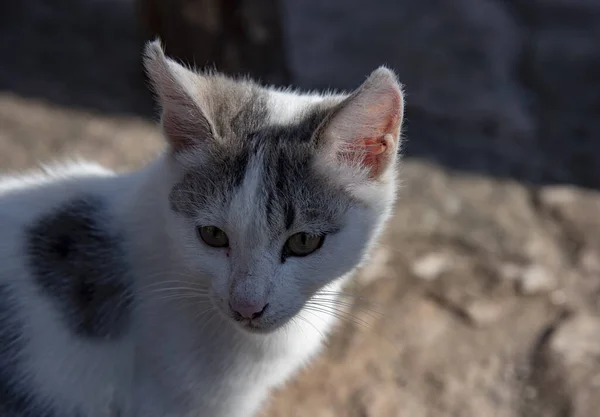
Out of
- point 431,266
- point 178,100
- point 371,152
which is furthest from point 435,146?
point 178,100

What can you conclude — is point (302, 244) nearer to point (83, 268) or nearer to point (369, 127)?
point (369, 127)

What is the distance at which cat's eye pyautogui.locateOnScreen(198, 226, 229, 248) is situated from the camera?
1.70 m

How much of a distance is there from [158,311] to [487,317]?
1254 millimetres

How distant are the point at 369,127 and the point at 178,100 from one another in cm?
44

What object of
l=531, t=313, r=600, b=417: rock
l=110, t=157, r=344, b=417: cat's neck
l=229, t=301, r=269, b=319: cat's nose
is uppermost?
l=229, t=301, r=269, b=319: cat's nose

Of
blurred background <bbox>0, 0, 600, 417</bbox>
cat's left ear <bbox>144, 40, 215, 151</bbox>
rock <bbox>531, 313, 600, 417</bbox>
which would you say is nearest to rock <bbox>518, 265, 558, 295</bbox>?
blurred background <bbox>0, 0, 600, 417</bbox>

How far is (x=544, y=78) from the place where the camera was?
3891 mm

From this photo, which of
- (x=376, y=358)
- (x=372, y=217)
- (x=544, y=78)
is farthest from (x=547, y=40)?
(x=372, y=217)

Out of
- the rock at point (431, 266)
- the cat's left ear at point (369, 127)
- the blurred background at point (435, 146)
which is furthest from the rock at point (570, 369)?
the cat's left ear at point (369, 127)

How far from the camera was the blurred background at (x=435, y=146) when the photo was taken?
2.36 m

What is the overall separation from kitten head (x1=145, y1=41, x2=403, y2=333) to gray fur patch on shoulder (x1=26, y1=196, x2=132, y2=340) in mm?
205

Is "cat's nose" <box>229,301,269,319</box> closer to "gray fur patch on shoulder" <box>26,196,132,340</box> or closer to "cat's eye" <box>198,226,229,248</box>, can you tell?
"cat's eye" <box>198,226,229,248</box>

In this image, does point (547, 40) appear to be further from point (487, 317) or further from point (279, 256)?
point (279, 256)

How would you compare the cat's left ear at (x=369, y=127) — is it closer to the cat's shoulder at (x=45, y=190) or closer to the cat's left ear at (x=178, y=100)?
the cat's left ear at (x=178, y=100)
